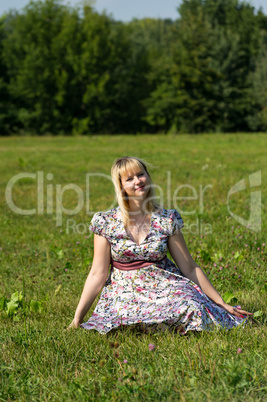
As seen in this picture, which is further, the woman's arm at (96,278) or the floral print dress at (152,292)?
the woman's arm at (96,278)

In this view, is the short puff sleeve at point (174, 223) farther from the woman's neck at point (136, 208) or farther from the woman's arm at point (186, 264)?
the woman's neck at point (136, 208)

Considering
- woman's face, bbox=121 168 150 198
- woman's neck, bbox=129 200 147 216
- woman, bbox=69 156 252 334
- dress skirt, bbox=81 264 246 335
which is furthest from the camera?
woman's neck, bbox=129 200 147 216

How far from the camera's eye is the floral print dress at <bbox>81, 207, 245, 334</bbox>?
3572 mm

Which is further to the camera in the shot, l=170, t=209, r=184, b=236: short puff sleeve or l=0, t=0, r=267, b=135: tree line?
l=0, t=0, r=267, b=135: tree line

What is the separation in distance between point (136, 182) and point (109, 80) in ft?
149

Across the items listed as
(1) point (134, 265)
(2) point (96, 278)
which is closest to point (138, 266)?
(1) point (134, 265)

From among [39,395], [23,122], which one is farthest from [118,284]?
[23,122]

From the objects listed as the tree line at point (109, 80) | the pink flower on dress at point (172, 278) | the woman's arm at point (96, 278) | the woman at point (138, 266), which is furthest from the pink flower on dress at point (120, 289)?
the tree line at point (109, 80)

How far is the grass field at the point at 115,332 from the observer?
2.66 metres

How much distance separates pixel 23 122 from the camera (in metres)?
44.2

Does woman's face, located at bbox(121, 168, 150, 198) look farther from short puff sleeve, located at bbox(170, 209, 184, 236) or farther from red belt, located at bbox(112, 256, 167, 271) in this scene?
red belt, located at bbox(112, 256, 167, 271)

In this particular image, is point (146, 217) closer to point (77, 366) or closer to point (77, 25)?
point (77, 366)

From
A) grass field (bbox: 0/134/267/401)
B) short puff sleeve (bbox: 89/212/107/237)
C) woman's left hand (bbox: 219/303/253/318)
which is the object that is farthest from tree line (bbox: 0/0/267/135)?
woman's left hand (bbox: 219/303/253/318)

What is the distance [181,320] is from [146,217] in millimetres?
865
